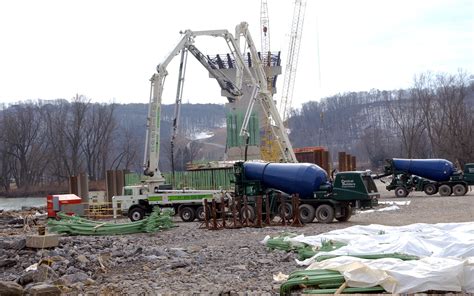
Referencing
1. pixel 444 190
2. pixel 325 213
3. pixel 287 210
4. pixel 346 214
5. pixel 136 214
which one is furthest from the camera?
pixel 444 190

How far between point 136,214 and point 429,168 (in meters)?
19.9

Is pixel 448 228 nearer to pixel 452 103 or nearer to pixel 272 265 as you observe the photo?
pixel 272 265

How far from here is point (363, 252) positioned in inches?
509

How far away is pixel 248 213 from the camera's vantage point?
970 inches

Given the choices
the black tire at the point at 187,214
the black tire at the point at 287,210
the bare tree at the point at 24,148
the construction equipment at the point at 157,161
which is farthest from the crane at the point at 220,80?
the bare tree at the point at 24,148

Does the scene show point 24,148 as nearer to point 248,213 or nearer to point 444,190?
point 444,190

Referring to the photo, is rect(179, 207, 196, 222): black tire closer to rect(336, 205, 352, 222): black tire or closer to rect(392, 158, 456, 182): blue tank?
rect(336, 205, 352, 222): black tire

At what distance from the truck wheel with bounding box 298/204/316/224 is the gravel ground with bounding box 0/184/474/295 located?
2.20 meters

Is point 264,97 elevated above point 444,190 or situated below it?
above

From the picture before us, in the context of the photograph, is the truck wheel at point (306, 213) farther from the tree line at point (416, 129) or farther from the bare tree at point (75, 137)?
the bare tree at point (75, 137)

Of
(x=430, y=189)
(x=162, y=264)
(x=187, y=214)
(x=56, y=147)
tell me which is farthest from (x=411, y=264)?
(x=56, y=147)

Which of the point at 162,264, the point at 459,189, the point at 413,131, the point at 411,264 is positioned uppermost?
the point at 413,131

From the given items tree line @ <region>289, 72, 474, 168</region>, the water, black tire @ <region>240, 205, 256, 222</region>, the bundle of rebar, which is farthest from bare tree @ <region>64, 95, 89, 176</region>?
the bundle of rebar

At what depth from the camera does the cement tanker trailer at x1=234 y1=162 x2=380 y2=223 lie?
2455cm
